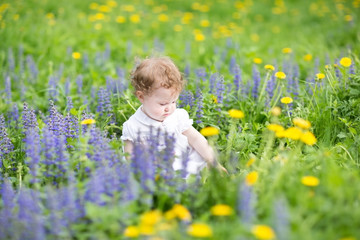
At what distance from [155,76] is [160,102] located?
0.19m

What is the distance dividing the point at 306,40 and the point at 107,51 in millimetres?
3078

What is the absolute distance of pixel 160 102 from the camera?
2918 millimetres

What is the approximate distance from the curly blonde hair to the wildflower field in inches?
16.0

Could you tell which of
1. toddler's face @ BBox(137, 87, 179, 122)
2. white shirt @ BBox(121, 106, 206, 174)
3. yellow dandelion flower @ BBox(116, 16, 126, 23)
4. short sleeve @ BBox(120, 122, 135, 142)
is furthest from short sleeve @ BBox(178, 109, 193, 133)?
yellow dandelion flower @ BBox(116, 16, 126, 23)

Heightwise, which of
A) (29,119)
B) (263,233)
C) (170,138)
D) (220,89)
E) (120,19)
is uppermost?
(120,19)

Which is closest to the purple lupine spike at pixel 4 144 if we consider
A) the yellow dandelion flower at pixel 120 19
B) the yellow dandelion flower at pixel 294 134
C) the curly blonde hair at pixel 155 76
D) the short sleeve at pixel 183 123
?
the curly blonde hair at pixel 155 76

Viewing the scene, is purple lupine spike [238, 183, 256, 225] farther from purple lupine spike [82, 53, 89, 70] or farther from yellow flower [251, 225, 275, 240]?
purple lupine spike [82, 53, 89, 70]

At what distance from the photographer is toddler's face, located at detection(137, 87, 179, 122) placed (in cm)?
290

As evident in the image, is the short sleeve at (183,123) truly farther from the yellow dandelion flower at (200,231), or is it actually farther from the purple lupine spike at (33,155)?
the yellow dandelion flower at (200,231)

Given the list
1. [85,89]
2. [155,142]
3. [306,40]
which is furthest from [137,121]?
[306,40]

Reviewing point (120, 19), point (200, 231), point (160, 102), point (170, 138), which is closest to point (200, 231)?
point (200, 231)

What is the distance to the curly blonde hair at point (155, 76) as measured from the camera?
9.51 feet

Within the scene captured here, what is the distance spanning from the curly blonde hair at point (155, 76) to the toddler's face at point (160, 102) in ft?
0.11

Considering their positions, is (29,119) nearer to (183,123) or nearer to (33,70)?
(183,123)
